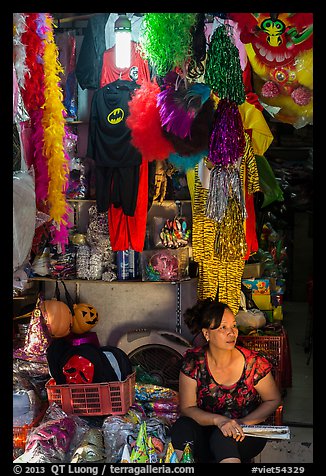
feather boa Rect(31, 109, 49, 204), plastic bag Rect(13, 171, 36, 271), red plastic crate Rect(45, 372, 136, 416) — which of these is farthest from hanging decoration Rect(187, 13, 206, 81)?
red plastic crate Rect(45, 372, 136, 416)

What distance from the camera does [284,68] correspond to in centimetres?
450

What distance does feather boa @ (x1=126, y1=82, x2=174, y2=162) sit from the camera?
15.4 ft

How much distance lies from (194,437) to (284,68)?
214 centimetres

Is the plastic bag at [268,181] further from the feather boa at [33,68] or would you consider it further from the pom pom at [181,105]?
the feather boa at [33,68]

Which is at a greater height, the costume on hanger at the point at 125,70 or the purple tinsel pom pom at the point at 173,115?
the costume on hanger at the point at 125,70

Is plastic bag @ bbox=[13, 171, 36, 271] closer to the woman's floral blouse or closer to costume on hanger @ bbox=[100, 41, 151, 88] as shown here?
the woman's floral blouse

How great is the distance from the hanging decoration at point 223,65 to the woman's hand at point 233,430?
1.82 metres

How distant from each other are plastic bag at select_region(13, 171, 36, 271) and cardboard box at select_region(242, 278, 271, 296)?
2.64 meters

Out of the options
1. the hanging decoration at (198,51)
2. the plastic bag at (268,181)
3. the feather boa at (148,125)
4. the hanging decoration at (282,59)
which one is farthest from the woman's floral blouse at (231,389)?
the plastic bag at (268,181)

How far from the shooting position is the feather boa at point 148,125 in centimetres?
470

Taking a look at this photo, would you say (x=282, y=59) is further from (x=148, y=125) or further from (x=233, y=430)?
(x=233, y=430)

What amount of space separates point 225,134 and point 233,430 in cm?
167

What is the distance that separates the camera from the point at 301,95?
464cm
